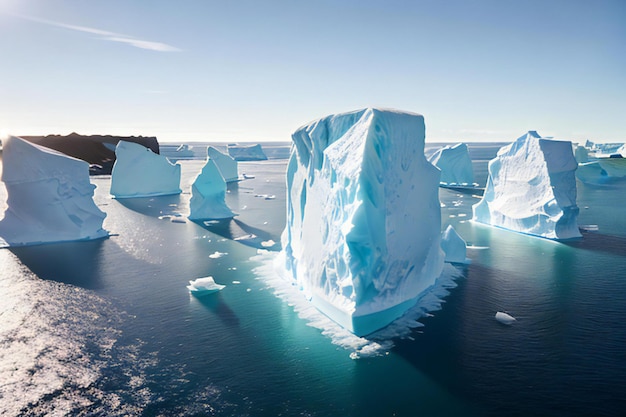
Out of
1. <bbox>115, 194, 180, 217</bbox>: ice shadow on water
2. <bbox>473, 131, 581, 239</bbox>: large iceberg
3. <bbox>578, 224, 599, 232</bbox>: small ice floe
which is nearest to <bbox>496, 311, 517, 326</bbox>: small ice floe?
<bbox>473, 131, 581, 239</bbox>: large iceberg

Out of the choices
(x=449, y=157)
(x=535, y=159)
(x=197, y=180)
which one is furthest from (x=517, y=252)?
(x=449, y=157)

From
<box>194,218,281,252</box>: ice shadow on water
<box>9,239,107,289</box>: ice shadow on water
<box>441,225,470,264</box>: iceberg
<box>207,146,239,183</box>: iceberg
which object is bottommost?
<box>9,239,107,289</box>: ice shadow on water

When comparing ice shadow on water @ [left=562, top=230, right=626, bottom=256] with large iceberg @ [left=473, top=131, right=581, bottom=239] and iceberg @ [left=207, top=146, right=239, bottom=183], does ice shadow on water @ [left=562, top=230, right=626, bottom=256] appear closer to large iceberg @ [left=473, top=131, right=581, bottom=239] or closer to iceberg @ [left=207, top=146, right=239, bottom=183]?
large iceberg @ [left=473, top=131, right=581, bottom=239]

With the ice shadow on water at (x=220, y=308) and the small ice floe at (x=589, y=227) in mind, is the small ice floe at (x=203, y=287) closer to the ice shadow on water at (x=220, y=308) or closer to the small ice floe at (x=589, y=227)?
the ice shadow on water at (x=220, y=308)

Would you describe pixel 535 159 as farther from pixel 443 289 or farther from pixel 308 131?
pixel 308 131

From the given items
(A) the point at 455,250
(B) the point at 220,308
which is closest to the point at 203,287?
(B) the point at 220,308

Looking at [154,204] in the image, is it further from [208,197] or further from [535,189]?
[535,189]
